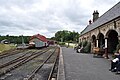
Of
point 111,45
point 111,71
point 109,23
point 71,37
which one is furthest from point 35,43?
point 71,37

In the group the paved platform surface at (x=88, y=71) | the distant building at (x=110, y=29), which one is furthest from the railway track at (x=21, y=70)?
the distant building at (x=110, y=29)

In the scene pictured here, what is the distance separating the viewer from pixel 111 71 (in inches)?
511

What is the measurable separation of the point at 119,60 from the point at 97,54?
12.1 m

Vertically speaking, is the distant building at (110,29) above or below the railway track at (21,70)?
above

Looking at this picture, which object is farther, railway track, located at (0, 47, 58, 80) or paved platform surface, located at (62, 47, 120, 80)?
railway track, located at (0, 47, 58, 80)

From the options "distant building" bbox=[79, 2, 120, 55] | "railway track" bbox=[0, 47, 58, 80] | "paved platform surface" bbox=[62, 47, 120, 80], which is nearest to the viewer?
"paved platform surface" bbox=[62, 47, 120, 80]

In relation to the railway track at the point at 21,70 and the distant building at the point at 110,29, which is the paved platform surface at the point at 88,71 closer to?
the railway track at the point at 21,70

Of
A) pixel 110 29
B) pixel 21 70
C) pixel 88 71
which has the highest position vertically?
pixel 110 29

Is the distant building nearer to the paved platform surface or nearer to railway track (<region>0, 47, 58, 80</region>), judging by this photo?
the paved platform surface

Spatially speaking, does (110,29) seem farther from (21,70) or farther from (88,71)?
(21,70)

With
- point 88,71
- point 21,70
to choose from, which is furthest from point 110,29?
point 21,70

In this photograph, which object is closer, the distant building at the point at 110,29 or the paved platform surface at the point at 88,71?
the paved platform surface at the point at 88,71

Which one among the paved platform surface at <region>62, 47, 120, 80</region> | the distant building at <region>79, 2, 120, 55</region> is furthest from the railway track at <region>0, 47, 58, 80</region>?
the distant building at <region>79, 2, 120, 55</region>

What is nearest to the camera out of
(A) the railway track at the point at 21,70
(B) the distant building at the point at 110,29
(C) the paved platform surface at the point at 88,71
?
(C) the paved platform surface at the point at 88,71
